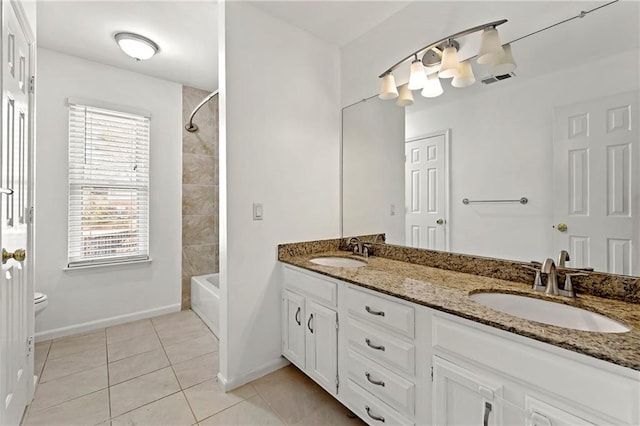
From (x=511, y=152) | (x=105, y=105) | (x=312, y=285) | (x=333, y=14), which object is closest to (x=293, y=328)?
(x=312, y=285)

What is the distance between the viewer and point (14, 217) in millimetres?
1454

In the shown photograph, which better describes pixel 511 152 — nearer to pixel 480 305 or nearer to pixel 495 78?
pixel 495 78

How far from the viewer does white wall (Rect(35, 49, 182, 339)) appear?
2.59m

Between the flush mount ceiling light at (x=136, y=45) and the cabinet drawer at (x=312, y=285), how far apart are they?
207 centimetres

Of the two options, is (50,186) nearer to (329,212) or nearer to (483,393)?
(329,212)

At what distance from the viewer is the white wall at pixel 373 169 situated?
2109 mm

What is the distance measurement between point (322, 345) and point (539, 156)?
1.51 meters

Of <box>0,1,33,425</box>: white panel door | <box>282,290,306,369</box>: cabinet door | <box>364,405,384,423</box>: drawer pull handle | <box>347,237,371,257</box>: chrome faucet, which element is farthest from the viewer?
<box>347,237,371,257</box>: chrome faucet

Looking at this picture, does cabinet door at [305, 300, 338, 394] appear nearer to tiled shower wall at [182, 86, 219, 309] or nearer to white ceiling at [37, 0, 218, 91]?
tiled shower wall at [182, 86, 219, 309]

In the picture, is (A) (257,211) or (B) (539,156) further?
(A) (257,211)

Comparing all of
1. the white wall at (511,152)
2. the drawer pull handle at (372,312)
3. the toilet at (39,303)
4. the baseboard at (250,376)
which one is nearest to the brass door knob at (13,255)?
the toilet at (39,303)

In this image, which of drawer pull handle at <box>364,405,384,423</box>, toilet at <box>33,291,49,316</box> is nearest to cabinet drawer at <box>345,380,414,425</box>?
drawer pull handle at <box>364,405,384,423</box>

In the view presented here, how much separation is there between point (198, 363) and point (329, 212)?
4.91 feet

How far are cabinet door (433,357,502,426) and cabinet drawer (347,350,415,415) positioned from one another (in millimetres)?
131
